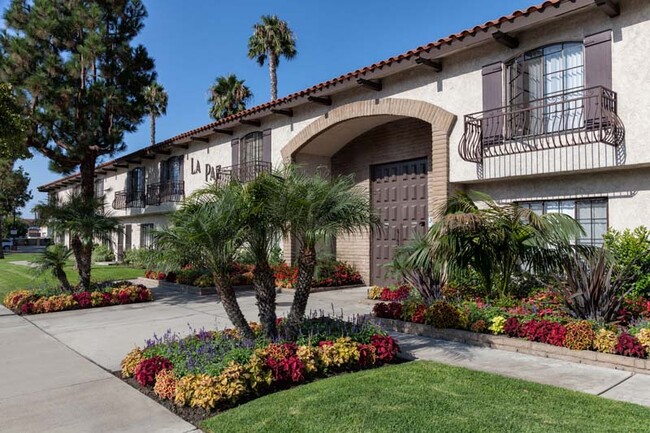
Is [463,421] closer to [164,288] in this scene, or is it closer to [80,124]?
[164,288]

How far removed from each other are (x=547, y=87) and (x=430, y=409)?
25.4ft

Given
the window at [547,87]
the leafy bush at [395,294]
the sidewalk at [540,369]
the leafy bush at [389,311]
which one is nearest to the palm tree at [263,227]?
the sidewalk at [540,369]

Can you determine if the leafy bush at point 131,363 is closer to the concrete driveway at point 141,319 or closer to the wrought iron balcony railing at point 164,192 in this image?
the concrete driveway at point 141,319

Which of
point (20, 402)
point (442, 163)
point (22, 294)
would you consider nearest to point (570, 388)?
point (20, 402)

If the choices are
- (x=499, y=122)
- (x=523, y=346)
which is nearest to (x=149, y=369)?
Result: (x=523, y=346)

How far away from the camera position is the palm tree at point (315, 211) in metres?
5.83

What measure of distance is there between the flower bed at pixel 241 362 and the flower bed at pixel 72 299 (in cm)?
613

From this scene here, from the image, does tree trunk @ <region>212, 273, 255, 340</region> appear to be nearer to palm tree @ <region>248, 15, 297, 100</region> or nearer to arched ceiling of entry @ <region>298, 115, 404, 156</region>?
arched ceiling of entry @ <region>298, 115, 404, 156</region>

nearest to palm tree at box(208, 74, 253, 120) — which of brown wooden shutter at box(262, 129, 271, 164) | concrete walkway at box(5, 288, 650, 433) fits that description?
brown wooden shutter at box(262, 129, 271, 164)

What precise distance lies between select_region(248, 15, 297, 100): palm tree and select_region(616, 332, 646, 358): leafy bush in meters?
28.3

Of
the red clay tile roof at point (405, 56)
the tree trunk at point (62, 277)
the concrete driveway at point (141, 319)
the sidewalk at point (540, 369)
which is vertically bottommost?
the concrete driveway at point (141, 319)

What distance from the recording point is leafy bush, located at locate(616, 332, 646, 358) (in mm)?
5871

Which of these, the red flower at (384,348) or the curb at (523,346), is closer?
the curb at (523,346)

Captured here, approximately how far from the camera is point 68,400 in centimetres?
506
